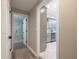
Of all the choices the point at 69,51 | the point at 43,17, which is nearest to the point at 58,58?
the point at 69,51

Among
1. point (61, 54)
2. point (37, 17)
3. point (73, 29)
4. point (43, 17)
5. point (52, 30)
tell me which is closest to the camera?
point (73, 29)

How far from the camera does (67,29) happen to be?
1.76 metres

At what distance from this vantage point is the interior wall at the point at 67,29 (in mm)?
1664

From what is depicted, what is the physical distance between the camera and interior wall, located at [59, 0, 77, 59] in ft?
5.46

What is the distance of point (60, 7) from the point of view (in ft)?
6.17

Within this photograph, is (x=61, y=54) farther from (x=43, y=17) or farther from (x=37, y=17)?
(x=43, y=17)

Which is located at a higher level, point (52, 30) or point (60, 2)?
point (60, 2)

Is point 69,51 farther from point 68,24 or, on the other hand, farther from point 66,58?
point 68,24

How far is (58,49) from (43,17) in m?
3.36

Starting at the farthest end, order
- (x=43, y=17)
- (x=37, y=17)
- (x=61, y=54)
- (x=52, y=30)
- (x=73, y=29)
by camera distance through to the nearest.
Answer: (x=52, y=30)
(x=43, y=17)
(x=37, y=17)
(x=61, y=54)
(x=73, y=29)

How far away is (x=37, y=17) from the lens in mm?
4340

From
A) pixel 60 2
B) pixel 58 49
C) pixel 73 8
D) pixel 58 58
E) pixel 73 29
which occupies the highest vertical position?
pixel 60 2

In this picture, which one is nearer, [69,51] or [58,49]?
[69,51]

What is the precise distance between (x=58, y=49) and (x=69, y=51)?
24cm
